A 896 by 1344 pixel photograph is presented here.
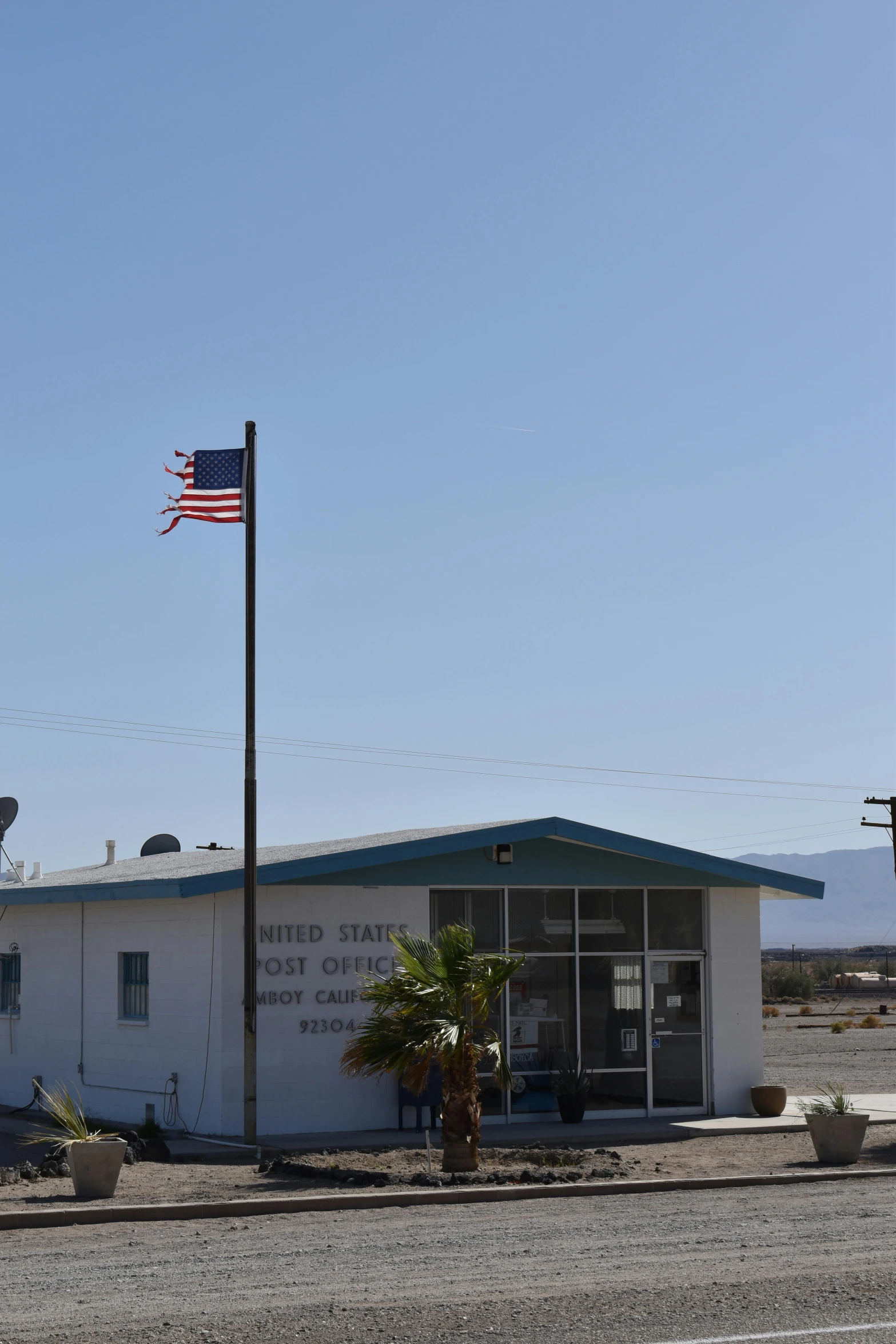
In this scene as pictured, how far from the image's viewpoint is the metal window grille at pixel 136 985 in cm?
2036

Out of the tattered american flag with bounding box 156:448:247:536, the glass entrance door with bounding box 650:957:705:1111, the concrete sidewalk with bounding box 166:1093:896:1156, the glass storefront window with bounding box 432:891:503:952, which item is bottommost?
the concrete sidewalk with bounding box 166:1093:896:1156

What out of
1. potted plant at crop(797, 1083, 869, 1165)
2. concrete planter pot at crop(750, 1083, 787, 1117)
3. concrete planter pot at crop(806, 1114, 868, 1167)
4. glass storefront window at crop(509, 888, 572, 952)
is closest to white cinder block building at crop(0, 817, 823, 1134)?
glass storefront window at crop(509, 888, 572, 952)

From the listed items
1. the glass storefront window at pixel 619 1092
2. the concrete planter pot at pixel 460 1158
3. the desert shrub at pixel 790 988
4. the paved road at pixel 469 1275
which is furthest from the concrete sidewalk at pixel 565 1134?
the desert shrub at pixel 790 988

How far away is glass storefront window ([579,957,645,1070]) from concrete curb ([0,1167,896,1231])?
5.51 meters

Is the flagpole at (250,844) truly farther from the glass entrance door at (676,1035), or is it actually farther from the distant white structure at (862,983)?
the distant white structure at (862,983)

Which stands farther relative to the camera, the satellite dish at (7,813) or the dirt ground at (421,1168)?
the satellite dish at (7,813)

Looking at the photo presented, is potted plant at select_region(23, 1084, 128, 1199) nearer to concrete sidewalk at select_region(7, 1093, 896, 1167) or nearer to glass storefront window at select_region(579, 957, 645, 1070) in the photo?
concrete sidewalk at select_region(7, 1093, 896, 1167)

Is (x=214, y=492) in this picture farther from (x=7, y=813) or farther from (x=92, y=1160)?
(x=7, y=813)

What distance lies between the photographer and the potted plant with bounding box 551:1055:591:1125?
19938 mm

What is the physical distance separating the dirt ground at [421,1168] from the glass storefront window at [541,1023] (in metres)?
2.18

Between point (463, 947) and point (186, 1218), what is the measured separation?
12.7 ft

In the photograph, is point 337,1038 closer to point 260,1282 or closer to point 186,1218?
point 186,1218

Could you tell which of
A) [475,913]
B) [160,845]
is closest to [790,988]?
[160,845]

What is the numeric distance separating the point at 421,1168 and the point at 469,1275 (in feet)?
18.1
